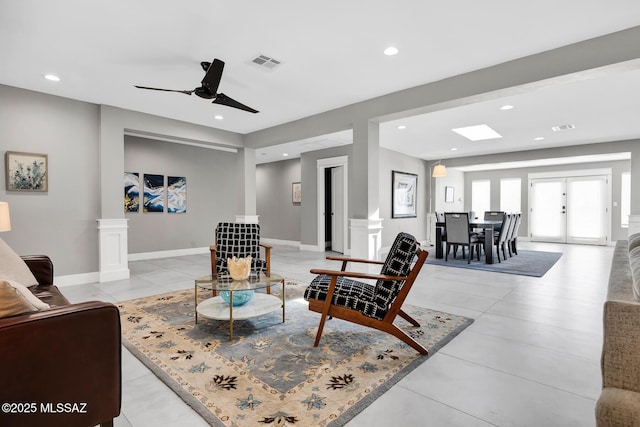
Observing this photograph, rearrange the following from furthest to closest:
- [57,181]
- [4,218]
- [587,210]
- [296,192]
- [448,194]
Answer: [448,194] → [587,210] → [296,192] → [57,181] → [4,218]

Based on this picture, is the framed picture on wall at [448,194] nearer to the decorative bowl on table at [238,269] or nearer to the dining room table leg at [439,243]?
the dining room table leg at [439,243]

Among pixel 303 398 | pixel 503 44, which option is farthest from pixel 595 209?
pixel 303 398

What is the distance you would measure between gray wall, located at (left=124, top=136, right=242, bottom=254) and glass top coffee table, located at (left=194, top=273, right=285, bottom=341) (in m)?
3.81

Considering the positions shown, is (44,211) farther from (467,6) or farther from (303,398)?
(467,6)

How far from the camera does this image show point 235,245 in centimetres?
389

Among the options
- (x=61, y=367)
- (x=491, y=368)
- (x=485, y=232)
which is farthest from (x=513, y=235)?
(x=61, y=367)

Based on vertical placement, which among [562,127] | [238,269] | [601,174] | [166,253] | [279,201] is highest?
[562,127]

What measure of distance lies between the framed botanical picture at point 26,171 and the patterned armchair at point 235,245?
8.07 ft

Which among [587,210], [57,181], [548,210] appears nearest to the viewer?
[57,181]

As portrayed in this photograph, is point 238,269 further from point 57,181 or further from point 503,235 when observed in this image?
point 503,235

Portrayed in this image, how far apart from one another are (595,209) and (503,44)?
29.5ft

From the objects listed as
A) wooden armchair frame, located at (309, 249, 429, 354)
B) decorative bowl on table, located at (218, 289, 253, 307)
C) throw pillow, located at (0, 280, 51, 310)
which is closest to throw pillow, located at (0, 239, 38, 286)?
throw pillow, located at (0, 280, 51, 310)

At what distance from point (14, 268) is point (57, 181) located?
7.74 ft

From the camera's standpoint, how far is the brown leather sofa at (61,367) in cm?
119
